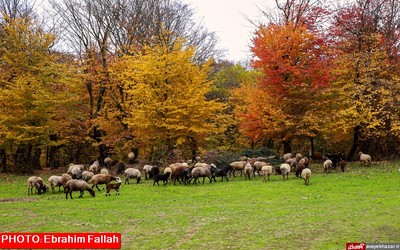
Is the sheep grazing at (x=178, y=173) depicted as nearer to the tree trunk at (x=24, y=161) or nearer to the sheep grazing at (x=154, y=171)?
the sheep grazing at (x=154, y=171)

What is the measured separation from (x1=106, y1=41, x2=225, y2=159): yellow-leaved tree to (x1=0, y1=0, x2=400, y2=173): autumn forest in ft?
0.35

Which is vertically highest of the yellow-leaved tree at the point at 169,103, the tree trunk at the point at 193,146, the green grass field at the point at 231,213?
the yellow-leaved tree at the point at 169,103

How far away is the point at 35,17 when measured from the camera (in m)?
44.5

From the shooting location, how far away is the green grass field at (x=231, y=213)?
1127 centimetres

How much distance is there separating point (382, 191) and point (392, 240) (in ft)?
32.9

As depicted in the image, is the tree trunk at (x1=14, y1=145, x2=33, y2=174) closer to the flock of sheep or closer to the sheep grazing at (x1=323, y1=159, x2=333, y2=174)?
the flock of sheep

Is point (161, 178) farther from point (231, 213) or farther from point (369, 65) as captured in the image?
point (369, 65)

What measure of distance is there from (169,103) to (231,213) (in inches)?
727

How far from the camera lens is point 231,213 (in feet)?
50.9

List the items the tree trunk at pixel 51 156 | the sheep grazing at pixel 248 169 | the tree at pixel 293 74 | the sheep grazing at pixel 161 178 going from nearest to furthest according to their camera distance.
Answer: the sheep grazing at pixel 161 178, the sheep grazing at pixel 248 169, the tree at pixel 293 74, the tree trunk at pixel 51 156

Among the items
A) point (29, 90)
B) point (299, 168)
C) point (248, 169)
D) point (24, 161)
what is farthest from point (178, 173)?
point (24, 161)

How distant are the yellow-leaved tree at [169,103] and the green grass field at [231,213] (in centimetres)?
877

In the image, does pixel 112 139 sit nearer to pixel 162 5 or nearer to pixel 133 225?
pixel 162 5

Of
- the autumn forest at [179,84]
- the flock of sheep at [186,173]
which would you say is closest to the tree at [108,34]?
the autumn forest at [179,84]
